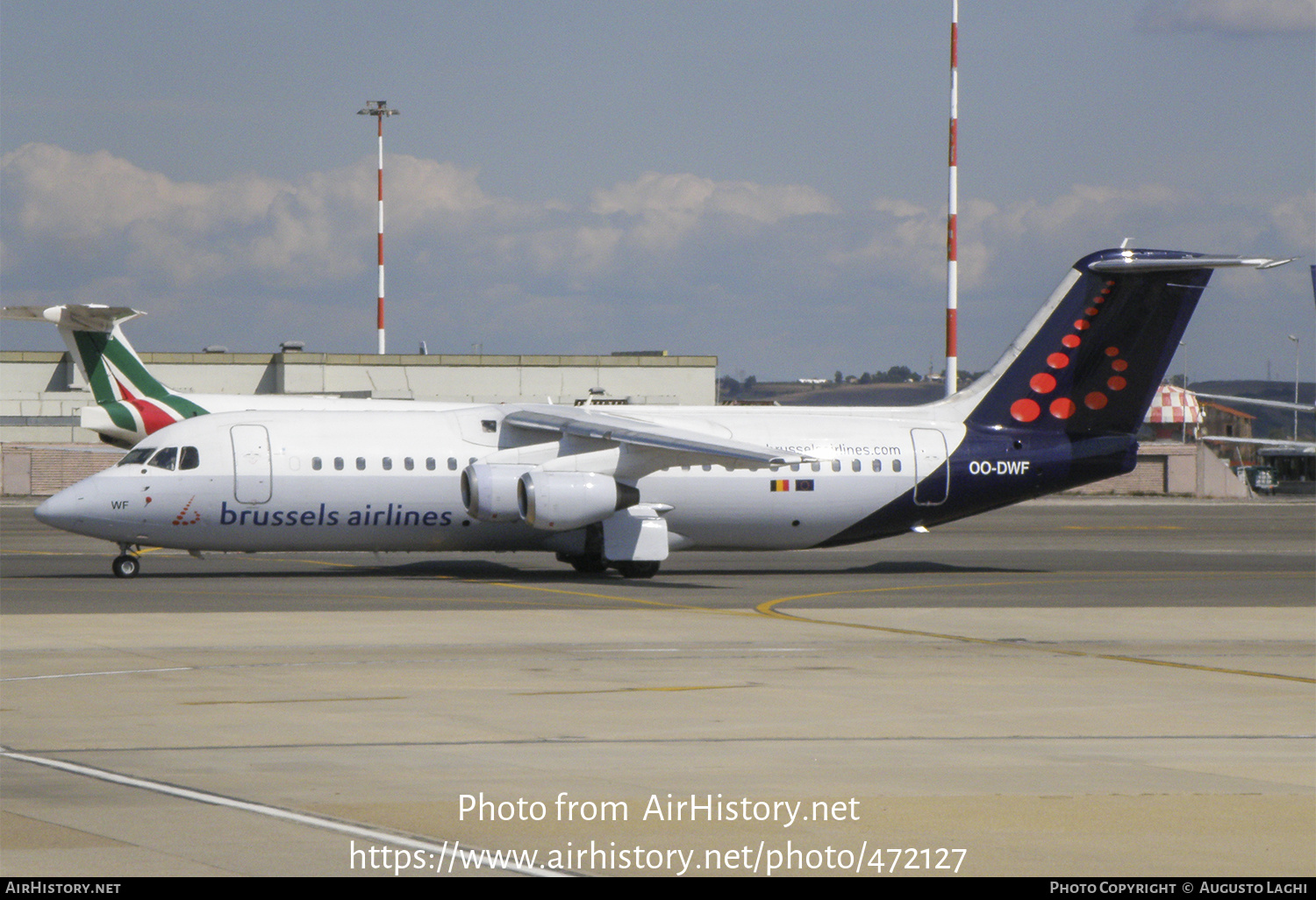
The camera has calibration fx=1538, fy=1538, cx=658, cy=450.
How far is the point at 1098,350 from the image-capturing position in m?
35.9

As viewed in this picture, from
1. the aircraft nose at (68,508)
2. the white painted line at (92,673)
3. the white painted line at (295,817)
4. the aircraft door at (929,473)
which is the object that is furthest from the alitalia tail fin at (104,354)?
the white painted line at (295,817)

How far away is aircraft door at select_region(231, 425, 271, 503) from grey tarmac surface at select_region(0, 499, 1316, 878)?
2.35 meters

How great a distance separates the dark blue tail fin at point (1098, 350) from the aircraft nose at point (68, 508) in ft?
63.4

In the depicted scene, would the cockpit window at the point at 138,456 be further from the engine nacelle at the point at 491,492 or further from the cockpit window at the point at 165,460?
the engine nacelle at the point at 491,492

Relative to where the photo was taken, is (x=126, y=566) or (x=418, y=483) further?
(x=418, y=483)

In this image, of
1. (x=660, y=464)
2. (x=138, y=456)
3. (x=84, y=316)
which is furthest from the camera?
(x=84, y=316)

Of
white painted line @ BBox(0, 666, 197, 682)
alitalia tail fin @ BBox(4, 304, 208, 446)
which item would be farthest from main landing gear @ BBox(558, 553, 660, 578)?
alitalia tail fin @ BBox(4, 304, 208, 446)

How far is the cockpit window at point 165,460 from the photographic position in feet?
104

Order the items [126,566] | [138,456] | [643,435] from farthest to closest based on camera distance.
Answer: [138,456], [126,566], [643,435]

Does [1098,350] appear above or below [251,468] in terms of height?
above

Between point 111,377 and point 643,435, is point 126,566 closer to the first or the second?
point 643,435

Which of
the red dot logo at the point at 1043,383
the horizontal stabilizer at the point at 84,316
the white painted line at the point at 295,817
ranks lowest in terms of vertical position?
the white painted line at the point at 295,817

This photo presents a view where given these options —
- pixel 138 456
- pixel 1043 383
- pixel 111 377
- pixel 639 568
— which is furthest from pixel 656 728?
Answer: pixel 111 377

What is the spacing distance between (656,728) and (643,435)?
17.3m
